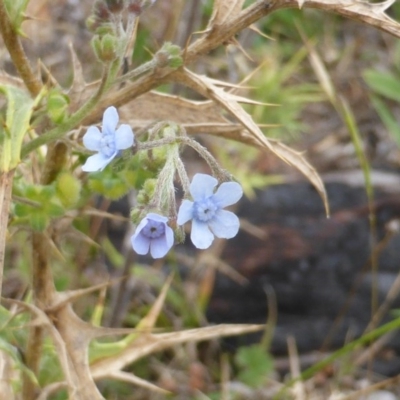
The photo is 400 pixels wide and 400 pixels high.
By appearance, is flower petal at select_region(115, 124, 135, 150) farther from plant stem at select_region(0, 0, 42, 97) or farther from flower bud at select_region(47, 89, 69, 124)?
plant stem at select_region(0, 0, 42, 97)

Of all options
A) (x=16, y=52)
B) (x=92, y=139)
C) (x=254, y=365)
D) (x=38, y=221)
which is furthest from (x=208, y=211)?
(x=254, y=365)

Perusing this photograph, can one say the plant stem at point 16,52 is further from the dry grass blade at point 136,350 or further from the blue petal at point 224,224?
the dry grass blade at point 136,350

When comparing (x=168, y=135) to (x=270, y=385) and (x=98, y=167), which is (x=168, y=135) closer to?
(x=98, y=167)

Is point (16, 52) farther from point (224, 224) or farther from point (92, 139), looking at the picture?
point (224, 224)

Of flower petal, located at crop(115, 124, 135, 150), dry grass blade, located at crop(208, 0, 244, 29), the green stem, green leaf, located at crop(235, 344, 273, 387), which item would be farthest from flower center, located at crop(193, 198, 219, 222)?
green leaf, located at crop(235, 344, 273, 387)

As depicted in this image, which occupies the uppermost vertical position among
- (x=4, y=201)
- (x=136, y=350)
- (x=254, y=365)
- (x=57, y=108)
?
(x=57, y=108)

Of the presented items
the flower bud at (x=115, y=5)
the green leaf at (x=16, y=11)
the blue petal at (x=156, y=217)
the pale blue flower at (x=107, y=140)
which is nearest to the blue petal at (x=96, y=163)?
the pale blue flower at (x=107, y=140)

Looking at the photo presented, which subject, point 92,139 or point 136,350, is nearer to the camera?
point 92,139

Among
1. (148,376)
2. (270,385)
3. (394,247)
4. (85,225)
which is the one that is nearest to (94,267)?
(85,225)
